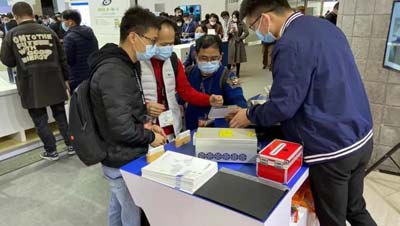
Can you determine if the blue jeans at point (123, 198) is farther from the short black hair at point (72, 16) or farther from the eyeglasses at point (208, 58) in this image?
the short black hair at point (72, 16)

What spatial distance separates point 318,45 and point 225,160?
59 centimetres

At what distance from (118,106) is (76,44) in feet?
7.91

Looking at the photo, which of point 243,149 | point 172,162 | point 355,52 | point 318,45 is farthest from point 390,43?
point 172,162

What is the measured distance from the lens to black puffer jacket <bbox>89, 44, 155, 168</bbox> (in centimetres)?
133

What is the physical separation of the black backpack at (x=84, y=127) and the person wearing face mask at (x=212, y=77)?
665 mm

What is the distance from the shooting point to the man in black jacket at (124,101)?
134cm

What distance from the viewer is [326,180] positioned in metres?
1.35

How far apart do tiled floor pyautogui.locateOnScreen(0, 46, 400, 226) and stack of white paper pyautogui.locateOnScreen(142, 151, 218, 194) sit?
113 centimetres

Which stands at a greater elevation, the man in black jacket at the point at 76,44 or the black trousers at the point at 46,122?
Answer: the man in black jacket at the point at 76,44

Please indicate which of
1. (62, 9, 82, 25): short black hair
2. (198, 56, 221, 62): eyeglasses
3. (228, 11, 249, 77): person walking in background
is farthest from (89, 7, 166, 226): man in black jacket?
(228, 11, 249, 77): person walking in background

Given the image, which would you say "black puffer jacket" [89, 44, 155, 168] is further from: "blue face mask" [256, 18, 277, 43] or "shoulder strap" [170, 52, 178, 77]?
"blue face mask" [256, 18, 277, 43]

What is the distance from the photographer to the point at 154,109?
170 cm

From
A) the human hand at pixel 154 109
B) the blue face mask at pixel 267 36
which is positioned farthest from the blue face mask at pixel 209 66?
the blue face mask at pixel 267 36

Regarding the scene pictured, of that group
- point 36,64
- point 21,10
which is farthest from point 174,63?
point 21,10
